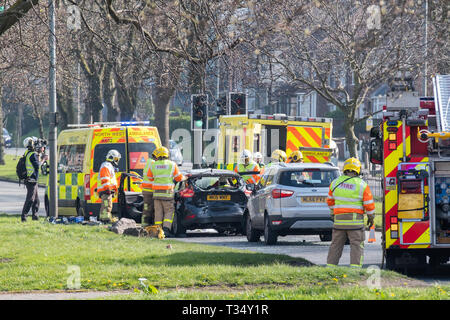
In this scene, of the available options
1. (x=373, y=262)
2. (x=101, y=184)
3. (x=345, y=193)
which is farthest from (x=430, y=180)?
(x=101, y=184)

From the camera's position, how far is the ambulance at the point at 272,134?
24.4 meters

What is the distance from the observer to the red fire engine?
12445 mm

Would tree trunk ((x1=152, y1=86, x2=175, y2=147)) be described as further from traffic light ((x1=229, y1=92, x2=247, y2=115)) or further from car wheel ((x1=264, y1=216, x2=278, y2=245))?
car wheel ((x1=264, y1=216, x2=278, y2=245))

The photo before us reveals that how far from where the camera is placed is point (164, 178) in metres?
17.9

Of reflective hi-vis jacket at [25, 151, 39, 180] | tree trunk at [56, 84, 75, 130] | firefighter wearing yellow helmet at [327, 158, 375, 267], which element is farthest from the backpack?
tree trunk at [56, 84, 75, 130]

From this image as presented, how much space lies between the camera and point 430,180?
12414mm

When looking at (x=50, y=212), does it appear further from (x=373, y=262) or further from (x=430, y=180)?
(x=430, y=180)

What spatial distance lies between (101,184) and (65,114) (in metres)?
18.7

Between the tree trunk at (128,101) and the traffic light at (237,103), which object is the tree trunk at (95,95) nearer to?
the tree trunk at (128,101)

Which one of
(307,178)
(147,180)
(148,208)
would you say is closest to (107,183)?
(148,208)

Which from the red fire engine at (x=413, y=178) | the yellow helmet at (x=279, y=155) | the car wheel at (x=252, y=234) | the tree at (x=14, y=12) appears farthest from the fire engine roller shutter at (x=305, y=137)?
the tree at (x=14, y=12)

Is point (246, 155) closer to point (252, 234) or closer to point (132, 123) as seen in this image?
point (132, 123)

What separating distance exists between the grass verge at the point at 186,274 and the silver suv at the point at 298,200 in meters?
2.10

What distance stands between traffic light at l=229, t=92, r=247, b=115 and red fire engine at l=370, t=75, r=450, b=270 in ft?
41.0
